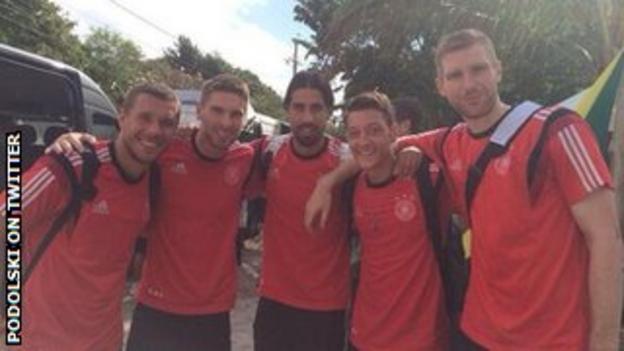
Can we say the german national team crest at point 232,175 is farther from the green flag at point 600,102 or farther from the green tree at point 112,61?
the green tree at point 112,61

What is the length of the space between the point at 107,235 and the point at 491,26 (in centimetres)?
1192

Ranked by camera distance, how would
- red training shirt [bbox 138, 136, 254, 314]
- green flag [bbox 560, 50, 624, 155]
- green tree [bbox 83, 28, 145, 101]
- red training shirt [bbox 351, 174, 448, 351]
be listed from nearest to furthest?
1. red training shirt [bbox 351, 174, 448, 351]
2. red training shirt [bbox 138, 136, 254, 314]
3. green flag [bbox 560, 50, 624, 155]
4. green tree [bbox 83, 28, 145, 101]

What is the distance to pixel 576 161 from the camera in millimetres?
2787

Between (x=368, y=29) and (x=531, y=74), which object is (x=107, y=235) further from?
(x=531, y=74)

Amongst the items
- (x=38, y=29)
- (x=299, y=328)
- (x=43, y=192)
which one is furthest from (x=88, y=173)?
(x=38, y=29)

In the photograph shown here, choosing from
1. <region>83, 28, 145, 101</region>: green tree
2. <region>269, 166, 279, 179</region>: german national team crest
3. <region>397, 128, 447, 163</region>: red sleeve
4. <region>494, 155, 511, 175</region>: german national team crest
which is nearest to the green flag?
<region>397, 128, 447, 163</region>: red sleeve

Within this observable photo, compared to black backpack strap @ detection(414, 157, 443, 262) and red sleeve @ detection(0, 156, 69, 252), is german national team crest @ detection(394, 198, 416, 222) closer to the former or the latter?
black backpack strap @ detection(414, 157, 443, 262)

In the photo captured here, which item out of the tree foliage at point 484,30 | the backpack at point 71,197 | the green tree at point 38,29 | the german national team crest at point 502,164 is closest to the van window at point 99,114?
the backpack at point 71,197

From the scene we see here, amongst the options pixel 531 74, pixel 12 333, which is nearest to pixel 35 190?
pixel 12 333

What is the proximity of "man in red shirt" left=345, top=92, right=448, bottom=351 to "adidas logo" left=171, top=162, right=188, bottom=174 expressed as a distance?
95cm

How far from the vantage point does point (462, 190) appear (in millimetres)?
3234

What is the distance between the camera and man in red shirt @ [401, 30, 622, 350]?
9.12 ft

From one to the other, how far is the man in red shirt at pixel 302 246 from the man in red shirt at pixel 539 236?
100cm

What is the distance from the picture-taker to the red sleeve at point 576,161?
2.77 metres
